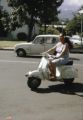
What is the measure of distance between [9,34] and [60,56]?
48.3 m

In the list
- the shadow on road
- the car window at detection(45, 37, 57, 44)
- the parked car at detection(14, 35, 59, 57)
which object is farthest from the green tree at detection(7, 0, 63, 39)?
the shadow on road

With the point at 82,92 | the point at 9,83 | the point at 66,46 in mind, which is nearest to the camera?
the point at 82,92

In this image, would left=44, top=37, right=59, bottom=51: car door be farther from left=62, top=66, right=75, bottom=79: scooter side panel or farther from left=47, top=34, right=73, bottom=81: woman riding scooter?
left=62, top=66, right=75, bottom=79: scooter side panel

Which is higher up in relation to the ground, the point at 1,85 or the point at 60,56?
the point at 60,56

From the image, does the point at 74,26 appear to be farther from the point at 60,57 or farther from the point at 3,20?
the point at 60,57

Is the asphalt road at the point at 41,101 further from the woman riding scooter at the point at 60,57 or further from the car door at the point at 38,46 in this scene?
the car door at the point at 38,46

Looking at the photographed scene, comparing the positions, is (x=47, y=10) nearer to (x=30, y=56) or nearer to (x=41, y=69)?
(x=30, y=56)

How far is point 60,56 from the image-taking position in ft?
46.1

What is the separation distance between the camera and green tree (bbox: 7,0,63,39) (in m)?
43.9

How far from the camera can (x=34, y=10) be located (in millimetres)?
44469

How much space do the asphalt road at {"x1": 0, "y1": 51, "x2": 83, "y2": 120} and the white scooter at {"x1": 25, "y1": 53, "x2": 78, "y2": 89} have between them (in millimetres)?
243

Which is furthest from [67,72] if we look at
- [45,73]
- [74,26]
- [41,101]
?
[74,26]

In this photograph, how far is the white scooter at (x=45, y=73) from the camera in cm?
1368

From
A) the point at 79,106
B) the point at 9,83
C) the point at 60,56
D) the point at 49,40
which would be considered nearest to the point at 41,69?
the point at 60,56
